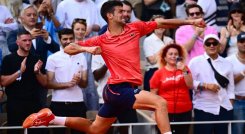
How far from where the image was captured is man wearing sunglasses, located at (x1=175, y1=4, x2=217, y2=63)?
12.4 m

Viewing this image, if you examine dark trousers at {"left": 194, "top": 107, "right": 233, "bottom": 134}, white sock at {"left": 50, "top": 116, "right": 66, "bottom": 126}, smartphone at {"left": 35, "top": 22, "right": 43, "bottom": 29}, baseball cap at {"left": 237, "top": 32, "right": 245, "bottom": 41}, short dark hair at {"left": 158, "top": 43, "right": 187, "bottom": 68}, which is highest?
smartphone at {"left": 35, "top": 22, "right": 43, "bottom": 29}

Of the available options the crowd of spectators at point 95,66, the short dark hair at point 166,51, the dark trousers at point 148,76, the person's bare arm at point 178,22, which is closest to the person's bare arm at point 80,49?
the person's bare arm at point 178,22

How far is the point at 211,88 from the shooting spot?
11.5 m

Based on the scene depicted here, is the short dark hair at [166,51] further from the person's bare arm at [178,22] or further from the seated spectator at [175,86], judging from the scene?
the person's bare arm at [178,22]

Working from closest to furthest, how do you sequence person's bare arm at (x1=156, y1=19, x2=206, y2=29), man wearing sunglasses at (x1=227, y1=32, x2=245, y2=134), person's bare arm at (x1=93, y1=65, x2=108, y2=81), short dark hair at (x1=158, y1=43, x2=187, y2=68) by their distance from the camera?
1. person's bare arm at (x1=156, y1=19, x2=206, y2=29)
2. short dark hair at (x1=158, y1=43, x2=187, y2=68)
3. person's bare arm at (x1=93, y1=65, x2=108, y2=81)
4. man wearing sunglasses at (x1=227, y1=32, x2=245, y2=134)

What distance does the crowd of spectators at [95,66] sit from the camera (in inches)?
444

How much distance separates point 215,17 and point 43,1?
10.4 feet

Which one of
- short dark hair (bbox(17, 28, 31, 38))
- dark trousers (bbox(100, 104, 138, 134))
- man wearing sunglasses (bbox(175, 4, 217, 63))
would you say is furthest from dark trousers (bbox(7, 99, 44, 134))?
man wearing sunglasses (bbox(175, 4, 217, 63))

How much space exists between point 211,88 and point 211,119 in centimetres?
49

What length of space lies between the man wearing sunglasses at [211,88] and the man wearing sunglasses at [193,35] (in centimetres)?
52

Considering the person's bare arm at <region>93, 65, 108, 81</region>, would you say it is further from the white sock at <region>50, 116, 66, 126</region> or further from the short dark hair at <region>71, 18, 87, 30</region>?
the white sock at <region>50, 116, 66, 126</region>

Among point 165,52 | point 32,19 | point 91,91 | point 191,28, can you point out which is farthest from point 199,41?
point 32,19

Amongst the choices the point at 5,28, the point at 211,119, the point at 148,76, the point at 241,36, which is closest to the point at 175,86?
the point at 211,119

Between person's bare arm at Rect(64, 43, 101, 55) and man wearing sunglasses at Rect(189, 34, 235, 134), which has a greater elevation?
person's bare arm at Rect(64, 43, 101, 55)
